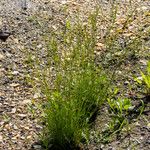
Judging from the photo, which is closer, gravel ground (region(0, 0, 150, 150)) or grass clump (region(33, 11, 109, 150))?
grass clump (region(33, 11, 109, 150))

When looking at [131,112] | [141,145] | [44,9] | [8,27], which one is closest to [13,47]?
[8,27]

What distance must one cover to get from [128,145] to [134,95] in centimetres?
57

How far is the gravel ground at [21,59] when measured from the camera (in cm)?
326

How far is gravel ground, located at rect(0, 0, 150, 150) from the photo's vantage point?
326cm

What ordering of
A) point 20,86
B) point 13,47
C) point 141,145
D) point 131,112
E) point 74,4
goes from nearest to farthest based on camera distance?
1. point 141,145
2. point 131,112
3. point 20,86
4. point 13,47
5. point 74,4

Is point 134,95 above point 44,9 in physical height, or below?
below

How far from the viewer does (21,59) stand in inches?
159

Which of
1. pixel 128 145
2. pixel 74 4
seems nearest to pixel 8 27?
pixel 74 4

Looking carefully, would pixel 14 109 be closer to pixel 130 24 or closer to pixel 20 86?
pixel 20 86

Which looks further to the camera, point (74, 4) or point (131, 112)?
point (74, 4)

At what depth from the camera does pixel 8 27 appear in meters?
4.42

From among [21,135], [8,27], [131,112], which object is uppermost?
[8,27]

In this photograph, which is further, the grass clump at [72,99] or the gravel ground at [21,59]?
the gravel ground at [21,59]

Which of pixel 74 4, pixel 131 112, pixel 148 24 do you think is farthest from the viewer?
pixel 74 4
